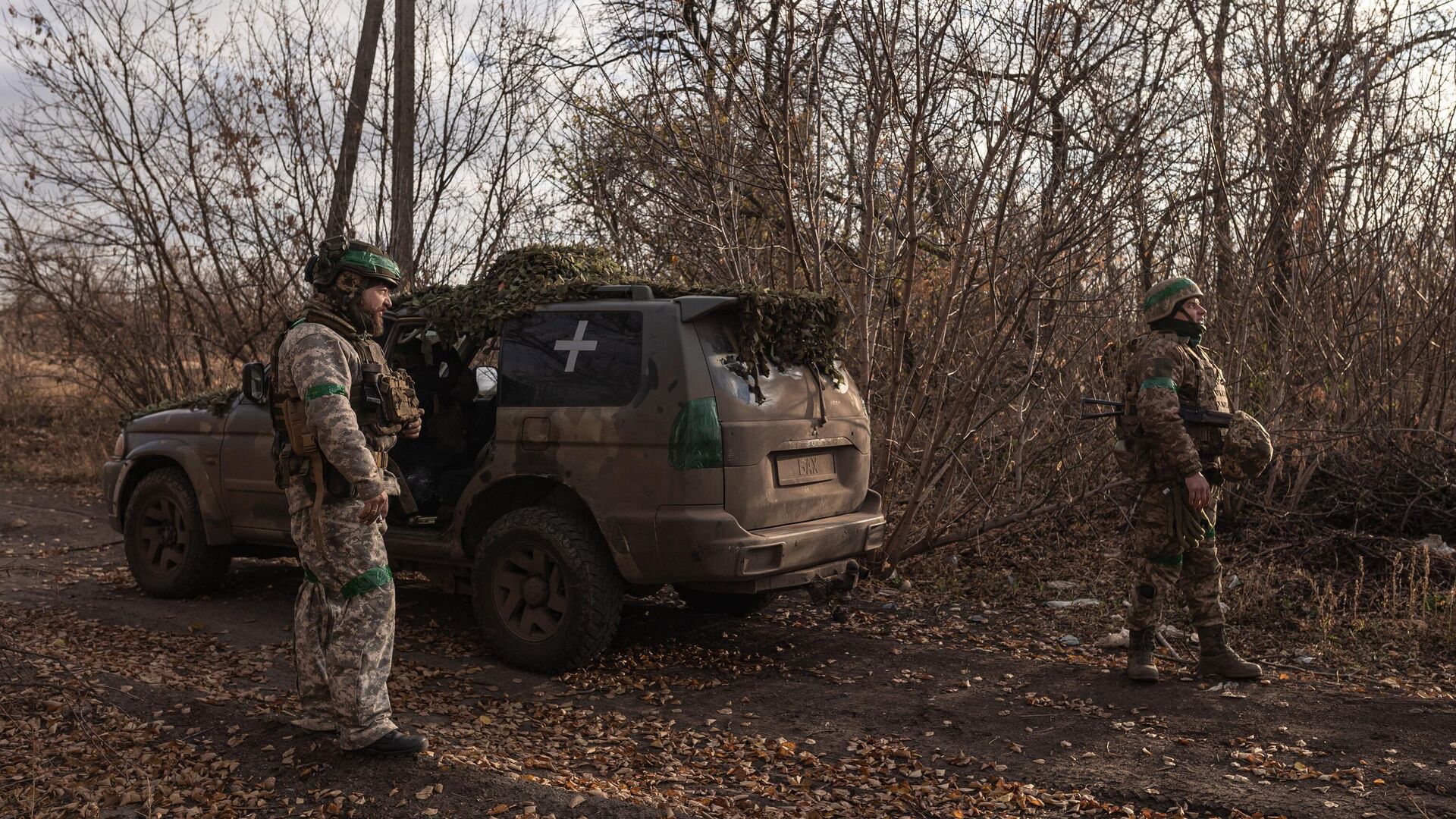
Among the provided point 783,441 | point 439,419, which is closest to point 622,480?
point 783,441

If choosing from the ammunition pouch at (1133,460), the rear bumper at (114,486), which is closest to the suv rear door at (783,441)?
the ammunition pouch at (1133,460)

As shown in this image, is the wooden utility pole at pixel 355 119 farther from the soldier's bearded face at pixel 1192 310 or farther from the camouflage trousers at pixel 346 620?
the soldier's bearded face at pixel 1192 310

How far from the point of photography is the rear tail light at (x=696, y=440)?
4945mm

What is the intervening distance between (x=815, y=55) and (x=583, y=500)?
3.79 m

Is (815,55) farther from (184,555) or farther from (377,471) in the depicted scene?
(184,555)

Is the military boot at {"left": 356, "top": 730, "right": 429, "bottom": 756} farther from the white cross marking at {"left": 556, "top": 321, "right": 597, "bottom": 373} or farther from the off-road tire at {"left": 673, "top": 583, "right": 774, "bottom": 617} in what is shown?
the off-road tire at {"left": 673, "top": 583, "right": 774, "bottom": 617}

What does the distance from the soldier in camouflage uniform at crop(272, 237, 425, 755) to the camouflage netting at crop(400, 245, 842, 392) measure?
138 cm

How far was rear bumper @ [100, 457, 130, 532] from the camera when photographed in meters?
7.15

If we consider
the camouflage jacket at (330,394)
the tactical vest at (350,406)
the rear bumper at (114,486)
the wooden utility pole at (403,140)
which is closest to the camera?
the camouflage jacket at (330,394)

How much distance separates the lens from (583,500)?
5273 millimetres

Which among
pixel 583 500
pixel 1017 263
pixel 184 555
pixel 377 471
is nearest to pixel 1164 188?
pixel 1017 263

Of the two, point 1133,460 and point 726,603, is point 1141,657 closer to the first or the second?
point 1133,460

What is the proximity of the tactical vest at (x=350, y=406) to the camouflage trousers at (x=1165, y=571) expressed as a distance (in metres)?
3.48

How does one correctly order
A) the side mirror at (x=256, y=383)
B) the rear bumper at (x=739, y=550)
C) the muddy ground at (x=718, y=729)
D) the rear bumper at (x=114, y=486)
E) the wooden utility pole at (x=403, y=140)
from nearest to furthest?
the muddy ground at (x=718, y=729), the side mirror at (x=256, y=383), the rear bumper at (x=739, y=550), the rear bumper at (x=114, y=486), the wooden utility pole at (x=403, y=140)
